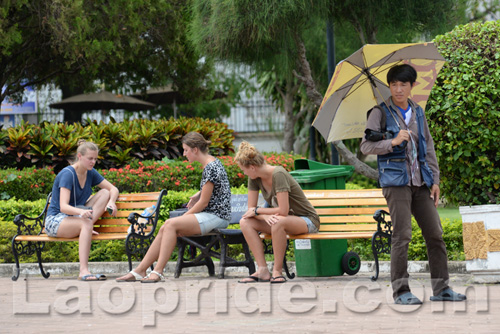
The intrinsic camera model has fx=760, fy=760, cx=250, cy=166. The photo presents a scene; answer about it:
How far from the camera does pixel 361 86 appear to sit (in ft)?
22.8

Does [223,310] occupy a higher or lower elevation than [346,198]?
lower

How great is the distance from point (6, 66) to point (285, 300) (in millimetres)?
14706

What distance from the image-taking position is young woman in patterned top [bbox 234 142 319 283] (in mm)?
7652

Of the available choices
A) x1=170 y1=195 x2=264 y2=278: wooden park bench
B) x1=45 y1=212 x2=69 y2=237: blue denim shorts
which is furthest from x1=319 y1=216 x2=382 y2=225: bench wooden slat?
x1=45 y1=212 x2=69 y2=237: blue denim shorts

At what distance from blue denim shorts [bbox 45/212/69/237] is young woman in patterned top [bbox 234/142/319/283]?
7.35 ft

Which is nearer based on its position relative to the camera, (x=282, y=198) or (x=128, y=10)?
(x=282, y=198)

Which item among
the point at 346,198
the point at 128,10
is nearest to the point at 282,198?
the point at 346,198

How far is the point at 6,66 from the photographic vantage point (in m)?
19.0

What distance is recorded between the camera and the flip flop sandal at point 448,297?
580cm

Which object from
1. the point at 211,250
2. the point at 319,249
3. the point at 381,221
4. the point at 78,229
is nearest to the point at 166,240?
the point at 211,250

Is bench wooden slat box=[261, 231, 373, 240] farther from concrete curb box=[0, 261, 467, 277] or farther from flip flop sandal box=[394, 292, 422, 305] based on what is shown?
flip flop sandal box=[394, 292, 422, 305]

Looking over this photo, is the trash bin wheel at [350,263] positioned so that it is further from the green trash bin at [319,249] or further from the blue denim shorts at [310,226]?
the blue denim shorts at [310,226]

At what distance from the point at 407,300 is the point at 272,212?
2.34m

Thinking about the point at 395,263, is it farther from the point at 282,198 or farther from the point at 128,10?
the point at 128,10
